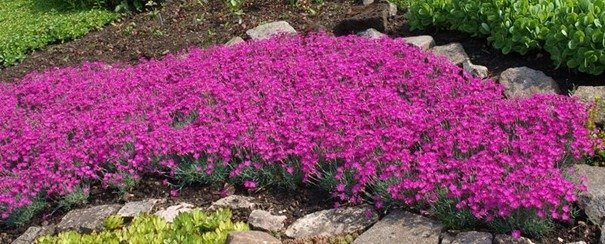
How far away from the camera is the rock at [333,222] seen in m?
5.65

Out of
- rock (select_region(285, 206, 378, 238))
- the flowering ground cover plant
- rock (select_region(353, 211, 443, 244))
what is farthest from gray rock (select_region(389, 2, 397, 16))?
rock (select_region(353, 211, 443, 244))

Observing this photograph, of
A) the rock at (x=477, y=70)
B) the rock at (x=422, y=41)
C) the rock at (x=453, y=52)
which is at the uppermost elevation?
the rock at (x=477, y=70)

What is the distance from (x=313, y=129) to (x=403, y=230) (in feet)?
5.08

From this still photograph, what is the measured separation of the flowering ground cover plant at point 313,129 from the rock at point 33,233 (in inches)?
10.9

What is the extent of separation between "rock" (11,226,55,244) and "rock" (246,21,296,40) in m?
4.19

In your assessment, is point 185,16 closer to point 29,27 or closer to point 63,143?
point 29,27

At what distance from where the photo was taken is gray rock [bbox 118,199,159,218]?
634cm

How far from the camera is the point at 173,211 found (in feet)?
20.6

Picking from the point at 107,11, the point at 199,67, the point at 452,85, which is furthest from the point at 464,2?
the point at 107,11

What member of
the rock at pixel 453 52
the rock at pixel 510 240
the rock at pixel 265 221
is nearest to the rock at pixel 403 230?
the rock at pixel 510 240

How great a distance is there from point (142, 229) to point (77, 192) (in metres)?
1.30

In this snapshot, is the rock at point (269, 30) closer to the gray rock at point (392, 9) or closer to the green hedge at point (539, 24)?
the gray rock at point (392, 9)

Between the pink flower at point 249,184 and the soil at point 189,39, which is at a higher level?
the pink flower at point 249,184

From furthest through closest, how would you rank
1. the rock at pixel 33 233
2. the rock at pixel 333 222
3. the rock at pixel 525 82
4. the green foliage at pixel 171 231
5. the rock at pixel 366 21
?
the rock at pixel 366 21, the rock at pixel 525 82, the rock at pixel 33 233, the rock at pixel 333 222, the green foliage at pixel 171 231
